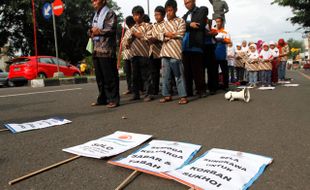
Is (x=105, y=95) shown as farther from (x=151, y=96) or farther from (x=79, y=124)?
(x=79, y=124)

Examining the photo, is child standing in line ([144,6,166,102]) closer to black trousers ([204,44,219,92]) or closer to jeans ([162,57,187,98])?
jeans ([162,57,187,98])

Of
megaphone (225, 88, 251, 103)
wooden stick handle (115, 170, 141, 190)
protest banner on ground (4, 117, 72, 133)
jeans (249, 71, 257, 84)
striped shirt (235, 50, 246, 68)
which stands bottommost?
wooden stick handle (115, 170, 141, 190)

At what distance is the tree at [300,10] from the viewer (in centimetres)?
2441

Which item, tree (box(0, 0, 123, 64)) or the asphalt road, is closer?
the asphalt road

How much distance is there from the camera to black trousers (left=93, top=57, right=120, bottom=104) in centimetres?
534

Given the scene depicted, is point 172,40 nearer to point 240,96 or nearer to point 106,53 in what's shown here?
point 106,53

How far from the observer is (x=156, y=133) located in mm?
3354

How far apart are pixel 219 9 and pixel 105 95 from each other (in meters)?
4.46

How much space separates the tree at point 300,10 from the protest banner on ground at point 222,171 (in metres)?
25.1

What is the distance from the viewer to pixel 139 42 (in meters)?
6.14

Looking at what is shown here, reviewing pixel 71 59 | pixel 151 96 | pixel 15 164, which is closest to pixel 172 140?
pixel 15 164

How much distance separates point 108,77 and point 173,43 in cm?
126

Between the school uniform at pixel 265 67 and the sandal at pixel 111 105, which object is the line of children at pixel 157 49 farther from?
the school uniform at pixel 265 67

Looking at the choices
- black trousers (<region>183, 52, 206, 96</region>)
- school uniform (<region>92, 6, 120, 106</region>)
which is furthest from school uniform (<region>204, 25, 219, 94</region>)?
school uniform (<region>92, 6, 120, 106</region>)
